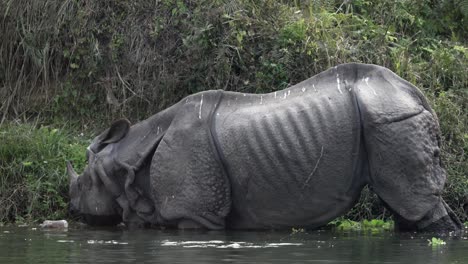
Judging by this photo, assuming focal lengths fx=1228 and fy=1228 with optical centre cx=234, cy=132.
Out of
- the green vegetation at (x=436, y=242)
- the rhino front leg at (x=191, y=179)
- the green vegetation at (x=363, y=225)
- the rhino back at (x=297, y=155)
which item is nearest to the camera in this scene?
the green vegetation at (x=436, y=242)

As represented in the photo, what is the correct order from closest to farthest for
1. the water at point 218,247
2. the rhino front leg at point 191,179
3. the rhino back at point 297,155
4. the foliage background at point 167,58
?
1. the water at point 218,247
2. the rhino back at point 297,155
3. the rhino front leg at point 191,179
4. the foliage background at point 167,58

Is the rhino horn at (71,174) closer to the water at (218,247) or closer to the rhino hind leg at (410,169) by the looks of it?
the water at (218,247)

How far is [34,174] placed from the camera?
12.4 metres

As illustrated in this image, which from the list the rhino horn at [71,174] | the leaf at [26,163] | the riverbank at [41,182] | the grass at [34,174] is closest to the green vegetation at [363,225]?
the riverbank at [41,182]

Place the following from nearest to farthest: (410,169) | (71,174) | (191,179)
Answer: (410,169)
(191,179)
(71,174)

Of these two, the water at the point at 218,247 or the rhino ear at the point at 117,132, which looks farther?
the rhino ear at the point at 117,132

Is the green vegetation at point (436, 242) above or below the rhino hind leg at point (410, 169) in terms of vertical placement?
below

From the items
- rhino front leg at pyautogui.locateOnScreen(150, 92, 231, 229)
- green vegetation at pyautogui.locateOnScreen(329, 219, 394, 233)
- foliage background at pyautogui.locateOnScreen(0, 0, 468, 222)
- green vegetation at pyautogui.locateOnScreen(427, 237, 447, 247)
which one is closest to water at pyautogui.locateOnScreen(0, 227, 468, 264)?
green vegetation at pyautogui.locateOnScreen(427, 237, 447, 247)

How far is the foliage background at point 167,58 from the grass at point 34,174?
13mm

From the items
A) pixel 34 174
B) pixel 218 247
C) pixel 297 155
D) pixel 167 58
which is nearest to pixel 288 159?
pixel 297 155

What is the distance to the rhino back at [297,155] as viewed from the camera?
10.6m

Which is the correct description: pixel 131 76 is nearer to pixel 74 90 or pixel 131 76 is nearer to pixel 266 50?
pixel 74 90

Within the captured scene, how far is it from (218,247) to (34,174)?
3.57 metres

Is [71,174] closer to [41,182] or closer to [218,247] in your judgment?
[41,182]
